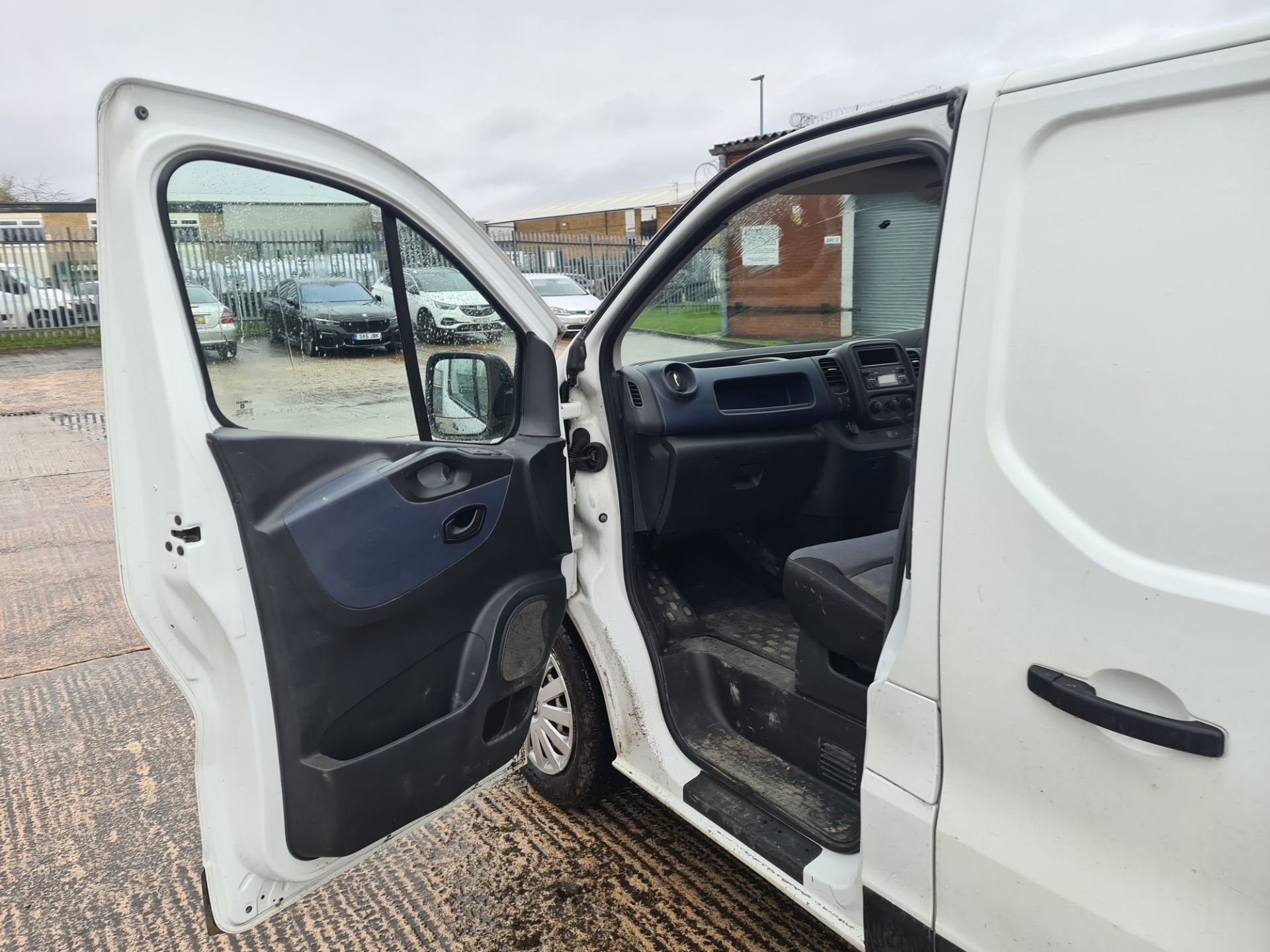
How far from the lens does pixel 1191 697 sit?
4.01 ft

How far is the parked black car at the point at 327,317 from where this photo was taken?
1.87 m

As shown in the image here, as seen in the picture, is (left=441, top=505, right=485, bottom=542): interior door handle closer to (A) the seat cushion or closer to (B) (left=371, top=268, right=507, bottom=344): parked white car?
(B) (left=371, top=268, right=507, bottom=344): parked white car

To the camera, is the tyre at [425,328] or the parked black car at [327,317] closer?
the parked black car at [327,317]

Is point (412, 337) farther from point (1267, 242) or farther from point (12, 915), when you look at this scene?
point (12, 915)

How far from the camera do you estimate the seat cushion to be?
1.99m

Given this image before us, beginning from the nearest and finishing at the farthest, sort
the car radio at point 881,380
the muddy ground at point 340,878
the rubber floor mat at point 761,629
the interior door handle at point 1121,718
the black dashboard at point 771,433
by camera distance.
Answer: the interior door handle at point 1121,718 → the muddy ground at point 340,878 → the rubber floor mat at point 761,629 → the black dashboard at point 771,433 → the car radio at point 881,380

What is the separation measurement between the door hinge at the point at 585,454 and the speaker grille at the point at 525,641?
1.41 ft

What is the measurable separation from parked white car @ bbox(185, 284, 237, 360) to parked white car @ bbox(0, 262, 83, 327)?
740 inches

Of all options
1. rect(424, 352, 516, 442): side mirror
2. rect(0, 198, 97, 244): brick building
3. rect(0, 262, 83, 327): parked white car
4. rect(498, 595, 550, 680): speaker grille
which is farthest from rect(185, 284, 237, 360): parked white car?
rect(0, 262, 83, 327): parked white car

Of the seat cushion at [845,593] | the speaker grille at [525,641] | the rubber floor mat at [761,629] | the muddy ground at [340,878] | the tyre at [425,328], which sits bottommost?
the muddy ground at [340,878]

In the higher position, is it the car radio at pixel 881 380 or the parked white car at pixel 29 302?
the parked white car at pixel 29 302

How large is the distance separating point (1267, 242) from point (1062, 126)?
348mm

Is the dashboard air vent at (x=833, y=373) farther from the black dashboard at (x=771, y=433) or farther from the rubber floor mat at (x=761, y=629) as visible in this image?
the rubber floor mat at (x=761, y=629)

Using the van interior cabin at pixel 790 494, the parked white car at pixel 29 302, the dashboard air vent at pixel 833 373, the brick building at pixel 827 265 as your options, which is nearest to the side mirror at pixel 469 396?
the van interior cabin at pixel 790 494
